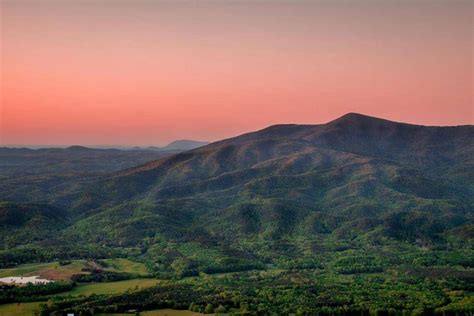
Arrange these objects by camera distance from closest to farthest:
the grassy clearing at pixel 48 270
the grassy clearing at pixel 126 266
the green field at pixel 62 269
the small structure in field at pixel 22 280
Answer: the small structure in field at pixel 22 280, the grassy clearing at pixel 48 270, the green field at pixel 62 269, the grassy clearing at pixel 126 266

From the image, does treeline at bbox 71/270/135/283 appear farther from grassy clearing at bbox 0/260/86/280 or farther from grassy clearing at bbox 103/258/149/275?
grassy clearing at bbox 103/258/149/275

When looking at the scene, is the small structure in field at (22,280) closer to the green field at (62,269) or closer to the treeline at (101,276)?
the green field at (62,269)

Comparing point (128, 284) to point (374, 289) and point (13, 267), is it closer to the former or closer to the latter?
point (13, 267)

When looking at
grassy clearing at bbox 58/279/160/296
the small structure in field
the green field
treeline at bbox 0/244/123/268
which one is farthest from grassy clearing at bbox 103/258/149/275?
the small structure in field

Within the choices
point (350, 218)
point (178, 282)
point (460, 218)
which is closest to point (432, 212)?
point (460, 218)

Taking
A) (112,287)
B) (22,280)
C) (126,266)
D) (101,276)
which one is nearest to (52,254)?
(126,266)

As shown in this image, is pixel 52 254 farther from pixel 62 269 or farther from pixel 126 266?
pixel 126 266

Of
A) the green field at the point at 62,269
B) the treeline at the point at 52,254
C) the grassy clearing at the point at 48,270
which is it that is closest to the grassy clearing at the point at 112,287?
the green field at the point at 62,269
